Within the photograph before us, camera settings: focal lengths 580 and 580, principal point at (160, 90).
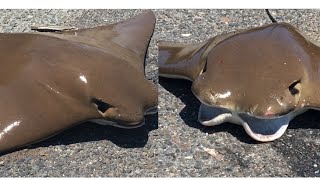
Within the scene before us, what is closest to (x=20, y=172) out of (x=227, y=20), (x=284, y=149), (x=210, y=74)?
(x=210, y=74)

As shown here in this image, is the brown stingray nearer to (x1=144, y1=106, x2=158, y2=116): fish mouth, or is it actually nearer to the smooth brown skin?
the smooth brown skin

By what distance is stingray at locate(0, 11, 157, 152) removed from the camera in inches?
123

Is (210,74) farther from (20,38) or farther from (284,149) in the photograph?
(20,38)

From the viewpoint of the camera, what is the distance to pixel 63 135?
342cm

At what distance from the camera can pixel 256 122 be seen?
10.9 feet

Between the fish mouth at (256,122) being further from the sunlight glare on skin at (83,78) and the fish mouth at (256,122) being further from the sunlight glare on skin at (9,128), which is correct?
the sunlight glare on skin at (9,128)

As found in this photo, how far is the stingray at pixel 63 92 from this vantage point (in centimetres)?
313

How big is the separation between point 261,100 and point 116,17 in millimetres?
1881

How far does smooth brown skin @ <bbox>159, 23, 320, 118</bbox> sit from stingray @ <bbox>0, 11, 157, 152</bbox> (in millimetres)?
381

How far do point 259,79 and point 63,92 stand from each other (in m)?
1.08

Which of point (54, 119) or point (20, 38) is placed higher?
point (20, 38)

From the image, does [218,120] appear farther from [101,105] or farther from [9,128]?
[9,128]

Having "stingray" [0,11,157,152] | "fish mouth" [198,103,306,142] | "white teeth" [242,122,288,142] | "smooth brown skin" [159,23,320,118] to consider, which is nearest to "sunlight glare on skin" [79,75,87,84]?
"stingray" [0,11,157,152]

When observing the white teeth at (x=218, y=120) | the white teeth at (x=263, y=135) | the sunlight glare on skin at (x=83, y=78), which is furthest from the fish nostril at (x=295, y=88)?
the sunlight glare on skin at (x=83, y=78)
